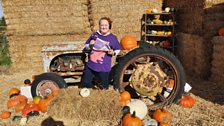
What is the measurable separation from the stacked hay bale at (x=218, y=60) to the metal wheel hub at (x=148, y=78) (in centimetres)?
248

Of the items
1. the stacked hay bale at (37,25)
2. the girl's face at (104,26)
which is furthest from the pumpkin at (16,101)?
the stacked hay bale at (37,25)

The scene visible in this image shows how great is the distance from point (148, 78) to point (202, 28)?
3393 millimetres

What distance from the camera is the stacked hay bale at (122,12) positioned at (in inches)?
356

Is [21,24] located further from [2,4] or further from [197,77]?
[197,77]

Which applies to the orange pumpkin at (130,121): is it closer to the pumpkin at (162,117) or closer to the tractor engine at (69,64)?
the pumpkin at (162,117)

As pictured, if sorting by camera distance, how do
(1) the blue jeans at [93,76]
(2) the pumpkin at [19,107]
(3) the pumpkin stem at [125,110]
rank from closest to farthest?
(3) the pumpkin stem at [125,110] < (1) the blue jeans at [93,76] < (2) the pumpkin at [19,107]

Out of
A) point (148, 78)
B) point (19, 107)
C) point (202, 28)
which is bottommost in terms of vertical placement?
point (19, 107)

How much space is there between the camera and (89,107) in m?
3.95

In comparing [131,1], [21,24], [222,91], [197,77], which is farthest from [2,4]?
[222,91]

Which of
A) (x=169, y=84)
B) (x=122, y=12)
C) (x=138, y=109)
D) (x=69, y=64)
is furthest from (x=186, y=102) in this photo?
(x=122, y=12)

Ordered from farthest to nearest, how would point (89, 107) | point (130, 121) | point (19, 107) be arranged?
point (19, 107)
point (89, 107)
point (130, 121)

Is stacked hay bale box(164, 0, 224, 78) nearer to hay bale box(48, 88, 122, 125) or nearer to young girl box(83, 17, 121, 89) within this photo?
young girl box(83, 17, 121, 89)

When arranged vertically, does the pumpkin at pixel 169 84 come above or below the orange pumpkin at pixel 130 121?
above

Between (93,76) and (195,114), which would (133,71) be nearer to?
(93,76)
